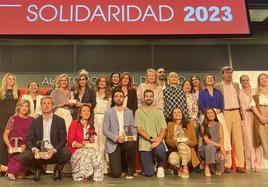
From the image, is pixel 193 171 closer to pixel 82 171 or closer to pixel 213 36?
pixel 82 171

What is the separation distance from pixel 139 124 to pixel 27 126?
5.24 feet

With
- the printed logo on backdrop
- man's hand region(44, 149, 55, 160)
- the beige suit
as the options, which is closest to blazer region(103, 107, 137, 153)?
man's hand region(44, 149, 55, 160)

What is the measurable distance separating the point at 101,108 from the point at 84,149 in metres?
0.94

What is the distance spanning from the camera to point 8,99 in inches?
224

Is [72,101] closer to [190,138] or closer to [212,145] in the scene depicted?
[190,138]

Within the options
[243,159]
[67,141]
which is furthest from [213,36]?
[67,141]

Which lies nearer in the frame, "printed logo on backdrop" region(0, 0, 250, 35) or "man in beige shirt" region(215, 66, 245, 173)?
"man in beige shirt" region(215, 66, 245, 173)

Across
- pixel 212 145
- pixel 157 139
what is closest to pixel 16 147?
pixel 157 139

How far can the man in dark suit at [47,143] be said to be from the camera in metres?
4.73

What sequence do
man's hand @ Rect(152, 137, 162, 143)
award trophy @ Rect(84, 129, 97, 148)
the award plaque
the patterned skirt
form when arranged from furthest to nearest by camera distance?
the award plaque → man's hand @ Rect(152, 137, 162, 143) → award trophy @ Rect(84, 129, 97, 148) → the patterned skirt

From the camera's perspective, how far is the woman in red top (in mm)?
4836

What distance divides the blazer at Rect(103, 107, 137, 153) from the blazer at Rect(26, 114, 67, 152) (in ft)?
2.10

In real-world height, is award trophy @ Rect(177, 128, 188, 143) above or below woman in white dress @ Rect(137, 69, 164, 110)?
below

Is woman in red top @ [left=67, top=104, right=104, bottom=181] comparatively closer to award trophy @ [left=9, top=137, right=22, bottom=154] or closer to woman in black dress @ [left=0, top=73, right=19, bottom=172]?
award trophy @ [left=9, top=137, right=22, bottom=154]
